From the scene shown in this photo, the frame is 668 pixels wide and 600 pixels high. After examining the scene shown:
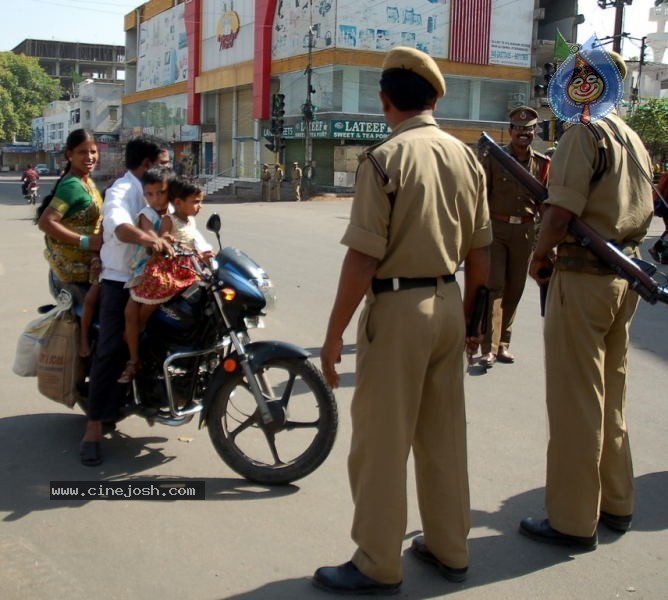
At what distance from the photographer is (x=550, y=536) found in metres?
3.42

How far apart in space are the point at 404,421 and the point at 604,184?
1.34m

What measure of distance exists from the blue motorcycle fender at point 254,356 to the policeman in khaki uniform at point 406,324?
0.97 metres

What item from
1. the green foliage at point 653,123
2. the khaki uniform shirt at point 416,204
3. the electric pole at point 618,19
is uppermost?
the electric pole at point 618,19

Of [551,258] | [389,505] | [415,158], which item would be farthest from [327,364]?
[551,258]

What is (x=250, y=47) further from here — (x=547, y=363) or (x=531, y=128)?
(x=547, y=363)

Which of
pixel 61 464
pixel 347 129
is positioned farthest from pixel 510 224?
pixel 347 129

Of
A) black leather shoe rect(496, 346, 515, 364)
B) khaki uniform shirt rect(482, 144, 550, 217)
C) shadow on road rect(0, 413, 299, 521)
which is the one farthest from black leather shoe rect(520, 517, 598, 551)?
khaki uniform shirt rect(482, 144, 550, 217)

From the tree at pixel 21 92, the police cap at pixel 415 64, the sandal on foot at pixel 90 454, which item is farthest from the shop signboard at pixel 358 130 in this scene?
the tree at pixel 21 92

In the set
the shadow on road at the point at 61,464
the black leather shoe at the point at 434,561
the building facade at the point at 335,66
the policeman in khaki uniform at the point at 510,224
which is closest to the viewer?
the black leather shoe at the point at 434,561

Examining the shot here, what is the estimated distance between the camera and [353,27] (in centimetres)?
3969

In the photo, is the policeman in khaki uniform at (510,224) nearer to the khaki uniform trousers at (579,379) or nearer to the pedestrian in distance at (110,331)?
the khaki uniform trousers at (579,379)

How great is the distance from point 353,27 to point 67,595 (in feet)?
130

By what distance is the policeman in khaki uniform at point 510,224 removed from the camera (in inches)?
246

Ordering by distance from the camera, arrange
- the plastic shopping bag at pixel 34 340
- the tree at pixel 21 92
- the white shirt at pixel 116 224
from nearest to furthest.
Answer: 1. the white shirt at pixel 116 224
2. the plastic shopping bag at pixel 34 340
3. the tree at pixel 21 92
